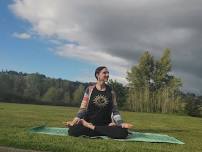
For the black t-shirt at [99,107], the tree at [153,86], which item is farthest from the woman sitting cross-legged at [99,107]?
the tree at [153,86]

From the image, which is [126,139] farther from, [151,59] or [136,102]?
[151,59]

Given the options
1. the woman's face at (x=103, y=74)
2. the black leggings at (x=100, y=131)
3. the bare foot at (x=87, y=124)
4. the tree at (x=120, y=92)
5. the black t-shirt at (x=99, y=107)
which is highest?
the tree at (x=120, y=92)

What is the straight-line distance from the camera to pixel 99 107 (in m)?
11.7

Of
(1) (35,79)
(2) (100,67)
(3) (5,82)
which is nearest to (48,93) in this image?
(3) (5,82)

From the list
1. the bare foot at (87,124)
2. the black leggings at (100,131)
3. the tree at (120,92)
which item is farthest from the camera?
the tree at (120,92)

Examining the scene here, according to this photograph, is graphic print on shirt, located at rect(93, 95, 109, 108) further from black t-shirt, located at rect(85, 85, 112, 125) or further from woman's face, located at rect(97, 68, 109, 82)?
woman's face, located at rect(97, 68, 109, 82)

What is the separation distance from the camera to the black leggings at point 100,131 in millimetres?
10877

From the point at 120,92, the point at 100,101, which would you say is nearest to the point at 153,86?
the point at 120,92

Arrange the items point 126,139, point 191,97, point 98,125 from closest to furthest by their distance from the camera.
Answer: point 126,139 < point 98,125 < point 191,97

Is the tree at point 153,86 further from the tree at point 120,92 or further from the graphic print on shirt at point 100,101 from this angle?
the graphic print on shirt at point 100,101

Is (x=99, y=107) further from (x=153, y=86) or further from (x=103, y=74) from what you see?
(x=153, y=86)

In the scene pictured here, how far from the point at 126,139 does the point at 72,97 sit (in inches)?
3511

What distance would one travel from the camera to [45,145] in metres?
7.92

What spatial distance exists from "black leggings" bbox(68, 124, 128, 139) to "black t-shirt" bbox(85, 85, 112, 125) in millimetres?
507
